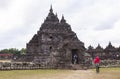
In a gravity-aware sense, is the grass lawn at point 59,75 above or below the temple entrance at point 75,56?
below

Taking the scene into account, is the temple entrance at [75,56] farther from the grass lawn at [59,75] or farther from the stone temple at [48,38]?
the grass lawn at [59,75]

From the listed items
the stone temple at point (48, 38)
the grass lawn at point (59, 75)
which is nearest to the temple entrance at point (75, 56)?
the stone temple at point (48, 38)

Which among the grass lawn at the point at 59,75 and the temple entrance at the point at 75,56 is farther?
the temple entrance at the point at 75,56

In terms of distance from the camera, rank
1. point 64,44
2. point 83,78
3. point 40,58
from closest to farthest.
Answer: point 83,78, point 64,44, point 40,58

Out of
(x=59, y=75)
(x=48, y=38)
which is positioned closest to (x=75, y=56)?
(x=59, y=75)

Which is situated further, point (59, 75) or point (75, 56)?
point (75, 56)

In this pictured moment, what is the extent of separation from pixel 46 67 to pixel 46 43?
24.6 m

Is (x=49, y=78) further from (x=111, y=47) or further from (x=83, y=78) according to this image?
(x=111, y=47)

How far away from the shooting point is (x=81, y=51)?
46844 mm

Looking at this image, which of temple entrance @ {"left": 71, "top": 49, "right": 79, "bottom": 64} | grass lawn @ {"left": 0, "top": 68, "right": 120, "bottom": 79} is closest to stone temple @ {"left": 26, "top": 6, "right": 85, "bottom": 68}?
temple entrance @ {"left": 71, "top": 49, "right": 79, "bottom": 64}

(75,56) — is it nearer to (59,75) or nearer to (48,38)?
(59,75)

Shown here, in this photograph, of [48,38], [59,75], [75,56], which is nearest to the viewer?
[59,75]

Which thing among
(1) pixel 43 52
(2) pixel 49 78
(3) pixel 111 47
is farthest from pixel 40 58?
(2) pixel 49 78

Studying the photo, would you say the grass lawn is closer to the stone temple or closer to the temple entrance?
the temple entrance
